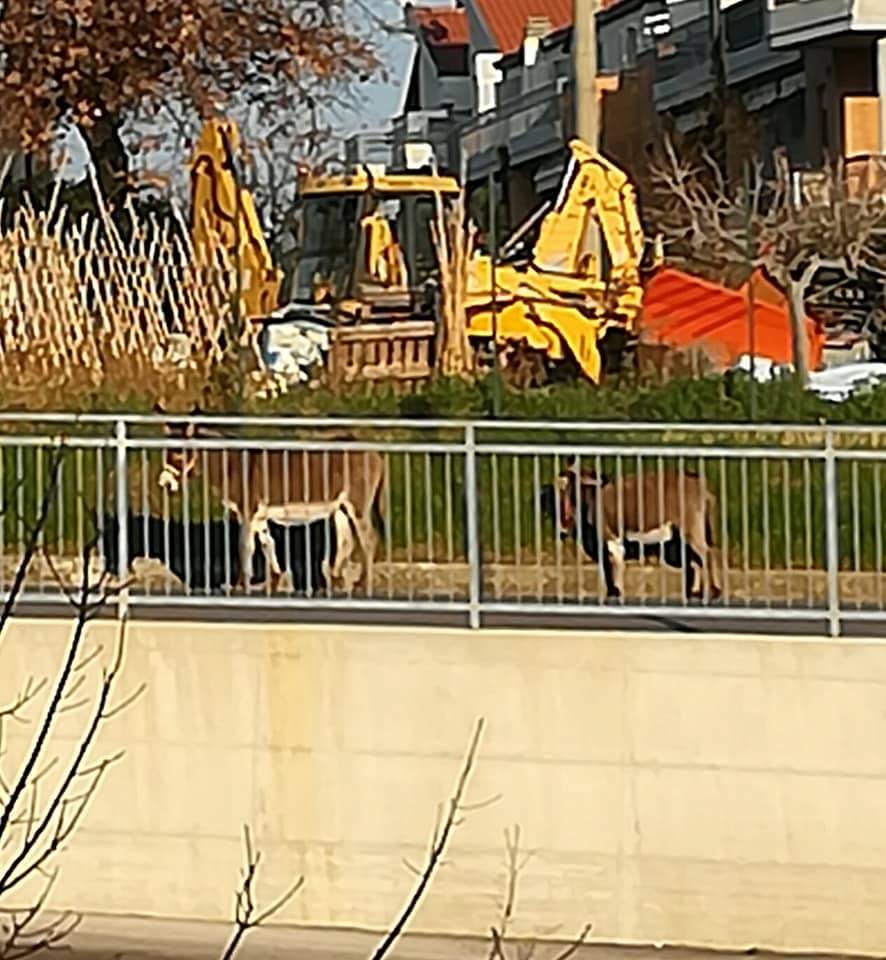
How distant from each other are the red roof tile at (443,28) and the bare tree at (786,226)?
106 ft

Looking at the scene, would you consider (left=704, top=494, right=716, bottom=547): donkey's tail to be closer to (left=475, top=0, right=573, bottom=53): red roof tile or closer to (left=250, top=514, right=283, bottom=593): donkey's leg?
(left=250, top=514, right=283, bottom=593): donkey's leg

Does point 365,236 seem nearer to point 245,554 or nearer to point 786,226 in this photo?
point 786,226

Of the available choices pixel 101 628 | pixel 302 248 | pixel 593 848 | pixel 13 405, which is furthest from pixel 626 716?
pixel 302 248

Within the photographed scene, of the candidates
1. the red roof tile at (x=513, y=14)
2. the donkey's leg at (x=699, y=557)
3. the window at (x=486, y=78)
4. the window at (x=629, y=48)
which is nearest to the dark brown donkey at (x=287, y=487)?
the donkey's leg at (x=699, y=557)

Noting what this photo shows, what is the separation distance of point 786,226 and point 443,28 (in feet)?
124

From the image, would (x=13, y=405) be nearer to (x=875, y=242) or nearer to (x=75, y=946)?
(x=75, y=946)

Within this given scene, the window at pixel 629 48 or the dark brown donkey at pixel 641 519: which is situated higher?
the window at pixel 629 48

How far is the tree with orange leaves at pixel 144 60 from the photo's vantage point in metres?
21.6

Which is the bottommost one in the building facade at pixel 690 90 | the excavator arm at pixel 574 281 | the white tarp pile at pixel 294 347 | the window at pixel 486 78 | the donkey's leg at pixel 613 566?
the donkey's leg at pixel 613 566

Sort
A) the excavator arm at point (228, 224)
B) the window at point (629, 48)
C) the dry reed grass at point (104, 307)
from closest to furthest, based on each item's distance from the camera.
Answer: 1. the dry reed grass at point (104, 307)
2. the excavator arm at point (228, 224)
3. the window at point (629, 48)

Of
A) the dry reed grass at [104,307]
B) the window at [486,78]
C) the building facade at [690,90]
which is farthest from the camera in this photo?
the window at [486,78]

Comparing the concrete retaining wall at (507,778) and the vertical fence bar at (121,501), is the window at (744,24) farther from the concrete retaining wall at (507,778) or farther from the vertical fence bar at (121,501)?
the concrete retaining wall at (507,778)

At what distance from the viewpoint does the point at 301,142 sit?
2477 centimetres

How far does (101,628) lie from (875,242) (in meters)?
12.2
